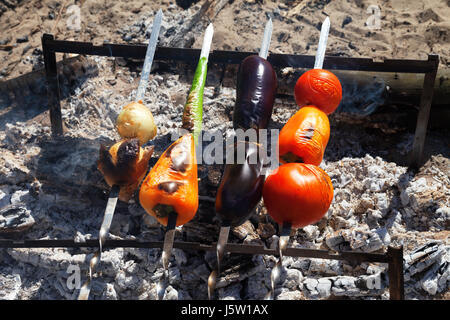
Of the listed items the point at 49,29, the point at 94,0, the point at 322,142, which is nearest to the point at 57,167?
the point at 322,142

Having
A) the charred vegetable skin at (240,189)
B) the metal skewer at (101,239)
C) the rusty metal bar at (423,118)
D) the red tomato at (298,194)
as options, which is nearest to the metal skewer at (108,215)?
the metal skewer at (101,239)

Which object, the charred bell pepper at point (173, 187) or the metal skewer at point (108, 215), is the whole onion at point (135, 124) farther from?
the charred bell pepper at point (173, 187)

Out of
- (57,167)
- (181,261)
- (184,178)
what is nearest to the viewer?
(184,178)

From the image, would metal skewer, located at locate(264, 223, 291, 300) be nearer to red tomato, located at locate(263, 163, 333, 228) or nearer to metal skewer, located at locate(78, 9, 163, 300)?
red tomato, located at locate(263, 163, 333, 228)

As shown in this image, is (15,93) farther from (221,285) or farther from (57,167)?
(221,285)

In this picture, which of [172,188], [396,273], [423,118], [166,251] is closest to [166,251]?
[166,251]
